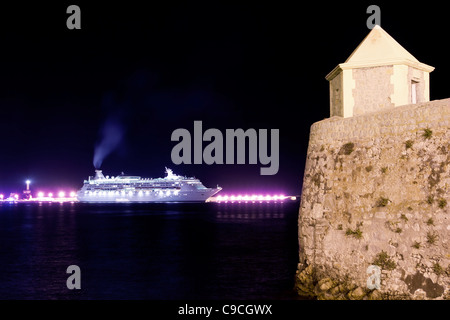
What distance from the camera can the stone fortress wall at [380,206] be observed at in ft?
34.9

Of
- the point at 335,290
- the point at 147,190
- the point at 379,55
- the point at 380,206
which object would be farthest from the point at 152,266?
the point at 147,190

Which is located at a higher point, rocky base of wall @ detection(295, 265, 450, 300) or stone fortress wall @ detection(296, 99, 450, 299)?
stone fortress wall @ detection(296, 99, 450, 299)

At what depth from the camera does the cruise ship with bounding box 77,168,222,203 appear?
457 feet

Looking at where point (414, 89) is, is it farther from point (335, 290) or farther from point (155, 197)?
point (155, 197)

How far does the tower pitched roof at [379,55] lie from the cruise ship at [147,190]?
4881 inches

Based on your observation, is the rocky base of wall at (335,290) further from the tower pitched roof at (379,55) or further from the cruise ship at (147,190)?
the cruise ship at (147,190)

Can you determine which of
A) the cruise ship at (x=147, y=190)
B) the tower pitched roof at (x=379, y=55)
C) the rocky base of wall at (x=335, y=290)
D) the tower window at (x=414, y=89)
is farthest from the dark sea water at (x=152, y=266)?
the cruise ship at (x=147, y=190)

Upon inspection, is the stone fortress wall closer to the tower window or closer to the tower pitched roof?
the tower pitched roof

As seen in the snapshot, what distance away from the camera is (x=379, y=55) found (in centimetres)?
1414

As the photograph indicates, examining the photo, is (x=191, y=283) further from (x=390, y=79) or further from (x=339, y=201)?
(x=390, y=79)

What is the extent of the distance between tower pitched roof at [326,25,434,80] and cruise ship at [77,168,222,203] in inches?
4881

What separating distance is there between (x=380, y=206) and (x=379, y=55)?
488 centimetres

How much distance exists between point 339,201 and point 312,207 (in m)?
1.03

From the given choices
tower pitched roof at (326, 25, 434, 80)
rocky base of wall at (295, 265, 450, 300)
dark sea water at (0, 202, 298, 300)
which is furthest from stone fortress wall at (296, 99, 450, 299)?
dark sea water at (0, 202, 298, 300)
